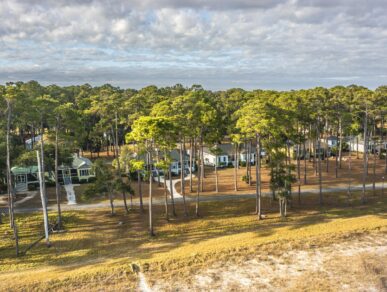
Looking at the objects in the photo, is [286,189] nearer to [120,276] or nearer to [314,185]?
[314,185]

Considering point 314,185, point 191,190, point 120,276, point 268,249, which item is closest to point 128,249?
point 120,276

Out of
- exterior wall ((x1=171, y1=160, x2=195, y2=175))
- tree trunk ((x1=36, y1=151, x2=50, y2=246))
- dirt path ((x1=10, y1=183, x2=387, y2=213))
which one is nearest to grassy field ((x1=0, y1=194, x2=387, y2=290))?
tree trunk ((x1=36, y1=151, x2=50, y2=246))

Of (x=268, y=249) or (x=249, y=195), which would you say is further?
(x=249, y=195)

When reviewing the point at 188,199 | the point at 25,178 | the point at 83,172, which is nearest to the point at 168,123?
the point at 188,199

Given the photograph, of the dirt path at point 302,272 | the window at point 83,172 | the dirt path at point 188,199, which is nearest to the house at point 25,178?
the window at point 83,172

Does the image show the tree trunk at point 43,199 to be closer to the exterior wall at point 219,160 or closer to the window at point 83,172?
the window at point 83,172

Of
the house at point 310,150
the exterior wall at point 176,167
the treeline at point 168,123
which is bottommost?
the exterior wall at point 176,167

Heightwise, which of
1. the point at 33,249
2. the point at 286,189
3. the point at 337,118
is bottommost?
the point at 33,249
